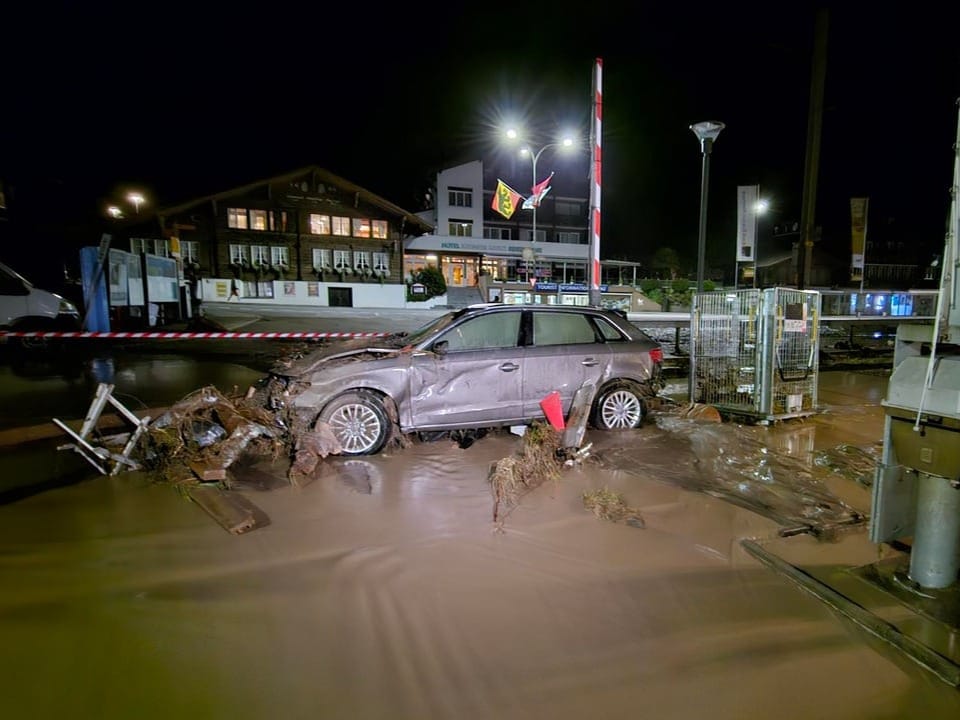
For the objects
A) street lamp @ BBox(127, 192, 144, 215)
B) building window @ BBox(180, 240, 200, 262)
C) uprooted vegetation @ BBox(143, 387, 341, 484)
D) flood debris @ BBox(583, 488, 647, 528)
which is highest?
street lamp @ BBox(127, 192, 144, 215)

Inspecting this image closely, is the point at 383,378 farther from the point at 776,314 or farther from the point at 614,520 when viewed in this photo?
the point at 776,314

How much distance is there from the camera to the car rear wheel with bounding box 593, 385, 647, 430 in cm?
610

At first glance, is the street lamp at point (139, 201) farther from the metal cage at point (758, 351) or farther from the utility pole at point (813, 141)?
the metal cage at point (758, 351)

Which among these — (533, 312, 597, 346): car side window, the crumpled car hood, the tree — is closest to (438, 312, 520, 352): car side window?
(533, 312, 597, 346): car side window

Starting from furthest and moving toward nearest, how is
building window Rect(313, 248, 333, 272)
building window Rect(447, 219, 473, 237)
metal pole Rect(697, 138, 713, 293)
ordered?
1. building window Rect(447, 219, 473, 237)
2. building window Rect(313, 248, 333, 272)
3. metal pole Rect(697, 138, 713, 293)

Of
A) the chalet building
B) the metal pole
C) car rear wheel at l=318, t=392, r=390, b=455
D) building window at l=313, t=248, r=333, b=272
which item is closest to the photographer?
car rear wheel at l=318, t=392, r=390, b=455

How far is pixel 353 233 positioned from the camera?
36500mm

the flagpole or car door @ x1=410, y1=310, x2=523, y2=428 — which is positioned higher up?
the flagpole

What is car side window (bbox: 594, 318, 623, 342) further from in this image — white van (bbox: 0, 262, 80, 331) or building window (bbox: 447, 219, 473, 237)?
building window (bbox: 447, 219, 473, 237)

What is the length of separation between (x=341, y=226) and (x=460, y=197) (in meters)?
12.4

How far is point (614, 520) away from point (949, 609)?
1851 mm

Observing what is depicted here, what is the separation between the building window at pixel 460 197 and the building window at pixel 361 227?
998 cm

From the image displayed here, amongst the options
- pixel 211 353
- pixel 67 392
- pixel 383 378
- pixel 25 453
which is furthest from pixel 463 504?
pixel 211 353

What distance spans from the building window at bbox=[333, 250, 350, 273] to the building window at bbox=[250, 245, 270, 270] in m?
4.36
